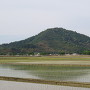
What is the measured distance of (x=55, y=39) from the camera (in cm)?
18575

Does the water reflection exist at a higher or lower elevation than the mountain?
lower

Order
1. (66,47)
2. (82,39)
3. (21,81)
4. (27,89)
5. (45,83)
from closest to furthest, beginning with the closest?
(27,89) → (45,83) → (21,81) → (66,47) → (82,39)

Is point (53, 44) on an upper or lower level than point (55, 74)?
upper

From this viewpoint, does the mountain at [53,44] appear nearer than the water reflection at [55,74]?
No

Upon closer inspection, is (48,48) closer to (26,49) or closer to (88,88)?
(26,49)

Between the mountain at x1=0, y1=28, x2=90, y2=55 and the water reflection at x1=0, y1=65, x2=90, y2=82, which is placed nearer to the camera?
the water reflection at x1=0, y1=65, x2=90, y2=82

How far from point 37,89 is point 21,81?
5697 millimetres

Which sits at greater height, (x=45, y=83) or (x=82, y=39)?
(x=82, y=39)

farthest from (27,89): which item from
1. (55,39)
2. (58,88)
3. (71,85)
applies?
(55,39)

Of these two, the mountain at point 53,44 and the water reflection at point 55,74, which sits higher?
the mountain at point 53,44

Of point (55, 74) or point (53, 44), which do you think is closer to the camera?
point (55, 74)

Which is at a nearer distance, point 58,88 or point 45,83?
point 58,88

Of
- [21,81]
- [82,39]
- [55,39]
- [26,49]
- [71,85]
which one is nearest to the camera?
[71,85]

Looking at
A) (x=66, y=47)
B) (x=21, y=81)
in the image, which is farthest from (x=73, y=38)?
(x=21, y=81)
